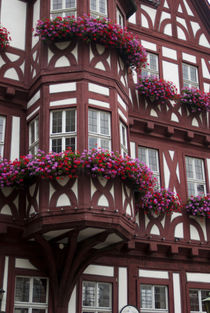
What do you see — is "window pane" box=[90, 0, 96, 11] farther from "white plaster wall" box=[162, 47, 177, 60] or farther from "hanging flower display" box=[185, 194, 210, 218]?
"hanging flower display" box=[185, 194, 210, 218]

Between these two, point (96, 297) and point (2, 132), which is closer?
point (96, 297)

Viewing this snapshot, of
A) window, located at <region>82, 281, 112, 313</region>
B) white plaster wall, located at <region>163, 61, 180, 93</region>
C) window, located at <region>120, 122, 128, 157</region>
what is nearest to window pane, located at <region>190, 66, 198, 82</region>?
white plaster wall, located at <region>163, 61, 180, 93</region>

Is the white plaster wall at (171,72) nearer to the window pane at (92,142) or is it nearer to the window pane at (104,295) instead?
the window pane at (92,142)

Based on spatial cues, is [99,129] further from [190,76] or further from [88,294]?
[190,76]

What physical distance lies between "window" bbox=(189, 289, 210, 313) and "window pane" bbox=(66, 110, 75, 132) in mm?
5467

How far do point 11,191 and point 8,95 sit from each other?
253cm

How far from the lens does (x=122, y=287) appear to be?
1268cm

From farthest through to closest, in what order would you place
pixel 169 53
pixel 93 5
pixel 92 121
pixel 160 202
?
pixel 169 53, pixel 93 5, pixel 160 202, pixel 92 121

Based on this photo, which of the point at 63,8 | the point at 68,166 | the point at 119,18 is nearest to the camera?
the point at 68,166

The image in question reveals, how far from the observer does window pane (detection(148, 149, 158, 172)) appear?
47.1 feet

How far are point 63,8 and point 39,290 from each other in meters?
7.12

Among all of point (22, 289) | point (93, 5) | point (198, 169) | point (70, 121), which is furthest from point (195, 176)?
point (22, 289)

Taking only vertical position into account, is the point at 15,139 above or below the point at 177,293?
above

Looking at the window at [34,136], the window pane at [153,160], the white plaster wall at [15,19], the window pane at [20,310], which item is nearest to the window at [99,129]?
the window at [34,136]
